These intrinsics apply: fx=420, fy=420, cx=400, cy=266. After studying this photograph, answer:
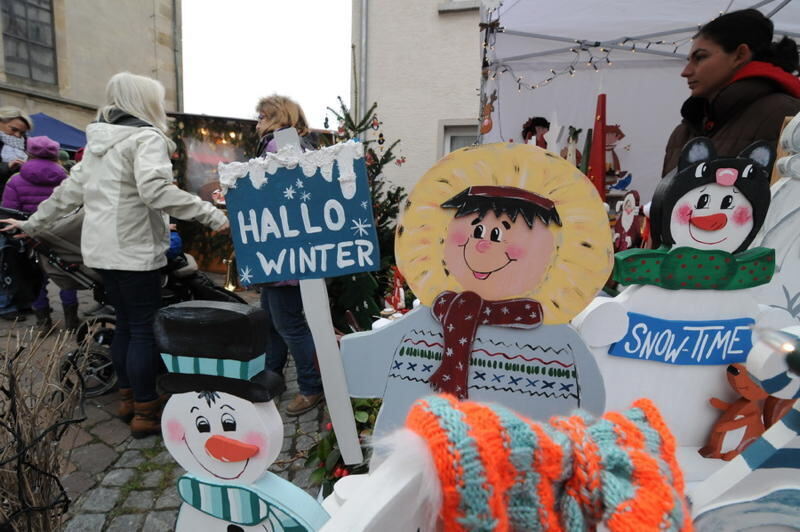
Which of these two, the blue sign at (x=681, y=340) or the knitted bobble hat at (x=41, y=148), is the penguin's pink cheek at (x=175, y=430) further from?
the knitted bobble hat at (x=41, y=148)

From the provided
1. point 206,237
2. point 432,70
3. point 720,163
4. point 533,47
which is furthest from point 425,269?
point 206,237

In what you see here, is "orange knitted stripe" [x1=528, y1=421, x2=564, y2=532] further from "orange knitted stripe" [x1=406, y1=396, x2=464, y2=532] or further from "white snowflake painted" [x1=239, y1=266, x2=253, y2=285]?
"white snowflake painted" [x1=239, y1=266, x2=253, y2=285]

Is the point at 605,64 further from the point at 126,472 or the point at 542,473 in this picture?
the point at 126,472

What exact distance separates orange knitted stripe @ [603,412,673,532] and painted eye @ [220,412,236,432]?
0.72m

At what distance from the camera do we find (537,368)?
1032 millimetres

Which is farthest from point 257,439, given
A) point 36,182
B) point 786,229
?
point 36,182

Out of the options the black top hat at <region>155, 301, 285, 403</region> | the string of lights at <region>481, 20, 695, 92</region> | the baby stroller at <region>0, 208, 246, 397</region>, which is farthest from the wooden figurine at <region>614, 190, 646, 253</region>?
the baby stroller at <region>0, 208, 246, 397</region>

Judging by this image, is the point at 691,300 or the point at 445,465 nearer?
the point at 445,465

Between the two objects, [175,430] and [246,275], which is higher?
[246,275]

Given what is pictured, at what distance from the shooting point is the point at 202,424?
0.90 m

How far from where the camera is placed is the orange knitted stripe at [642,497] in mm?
424

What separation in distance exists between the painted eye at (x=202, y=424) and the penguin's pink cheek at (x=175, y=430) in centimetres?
4

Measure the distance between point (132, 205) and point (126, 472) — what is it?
1.25 meters

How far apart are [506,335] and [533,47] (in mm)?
3834
